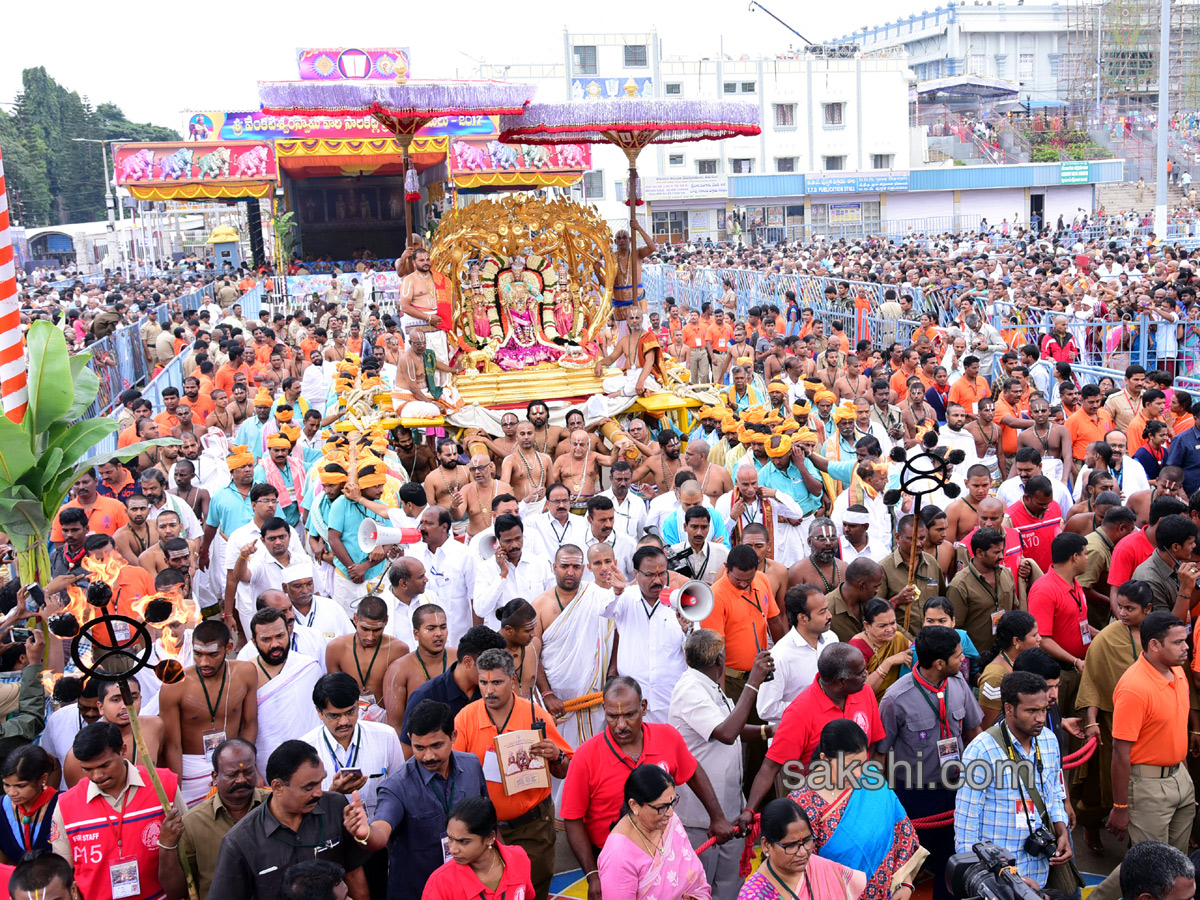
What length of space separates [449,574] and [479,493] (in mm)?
1613

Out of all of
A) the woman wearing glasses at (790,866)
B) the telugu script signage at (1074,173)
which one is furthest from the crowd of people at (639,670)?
the telugu script signage at (1074,173)

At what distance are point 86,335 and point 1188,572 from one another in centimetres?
1552

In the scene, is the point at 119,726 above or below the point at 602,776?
above

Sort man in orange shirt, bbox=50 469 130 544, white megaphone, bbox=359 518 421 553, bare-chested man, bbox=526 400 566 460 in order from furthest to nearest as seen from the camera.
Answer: bare-chested man, bbox=526 400 566 460
man in orange shirt, bbox=50 469 130 544
white megaphone, bbox=359 518 421 553

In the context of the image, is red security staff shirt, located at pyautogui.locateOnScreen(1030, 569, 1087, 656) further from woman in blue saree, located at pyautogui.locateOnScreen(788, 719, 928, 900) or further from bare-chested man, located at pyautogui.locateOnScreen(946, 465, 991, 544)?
woman in blue saree, located at pyautogui.locateOnScreen(788, 719, 928, 900)

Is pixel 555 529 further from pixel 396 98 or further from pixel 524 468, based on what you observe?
pixel 396 98

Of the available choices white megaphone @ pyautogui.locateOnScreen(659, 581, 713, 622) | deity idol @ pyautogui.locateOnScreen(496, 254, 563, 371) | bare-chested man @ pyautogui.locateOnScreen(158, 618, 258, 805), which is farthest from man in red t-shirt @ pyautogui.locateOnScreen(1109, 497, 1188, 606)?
deity idol @ pyautogui.locateOnScreen(496, 254, 563, 371)

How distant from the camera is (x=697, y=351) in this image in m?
14.2

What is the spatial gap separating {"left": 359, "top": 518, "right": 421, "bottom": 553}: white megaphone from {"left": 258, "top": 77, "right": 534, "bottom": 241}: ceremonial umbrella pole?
4.95 m

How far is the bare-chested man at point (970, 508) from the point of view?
627cm

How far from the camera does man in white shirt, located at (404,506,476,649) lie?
6.02m

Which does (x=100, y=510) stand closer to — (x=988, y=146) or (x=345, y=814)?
(x=345, y=814)

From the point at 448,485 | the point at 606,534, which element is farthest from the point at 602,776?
the point at 448,485

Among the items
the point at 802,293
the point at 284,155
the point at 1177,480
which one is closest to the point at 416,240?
the point at 1177,480
